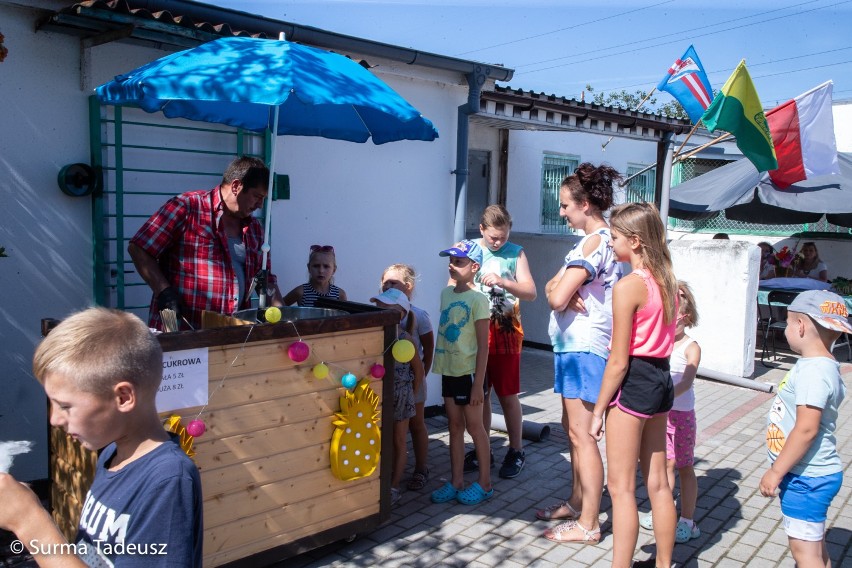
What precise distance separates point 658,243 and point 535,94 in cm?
476

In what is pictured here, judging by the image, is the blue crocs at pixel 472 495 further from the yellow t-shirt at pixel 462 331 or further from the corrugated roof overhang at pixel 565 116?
the corrugated roof overhang at pixel 565 116

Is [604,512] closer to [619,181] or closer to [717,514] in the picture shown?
[717,514]

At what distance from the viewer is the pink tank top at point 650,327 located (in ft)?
11.1

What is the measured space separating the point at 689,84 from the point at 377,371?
901 cm

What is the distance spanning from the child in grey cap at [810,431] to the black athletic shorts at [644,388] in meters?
0.53

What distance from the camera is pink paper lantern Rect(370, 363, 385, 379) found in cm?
395

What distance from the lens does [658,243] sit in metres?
3.48

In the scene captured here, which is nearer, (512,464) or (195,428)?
(195,428)

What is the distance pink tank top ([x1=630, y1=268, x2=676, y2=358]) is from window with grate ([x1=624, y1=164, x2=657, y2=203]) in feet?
31.8

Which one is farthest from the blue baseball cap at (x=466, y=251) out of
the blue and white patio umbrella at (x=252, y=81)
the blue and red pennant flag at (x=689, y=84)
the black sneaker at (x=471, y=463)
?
the blue and red pennant flag at (x=689, y=84)

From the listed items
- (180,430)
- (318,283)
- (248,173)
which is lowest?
(180,430)

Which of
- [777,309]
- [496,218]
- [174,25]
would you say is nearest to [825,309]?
[496,218]

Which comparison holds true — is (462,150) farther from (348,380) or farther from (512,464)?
(348,380)

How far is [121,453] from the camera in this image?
69.5 inches
